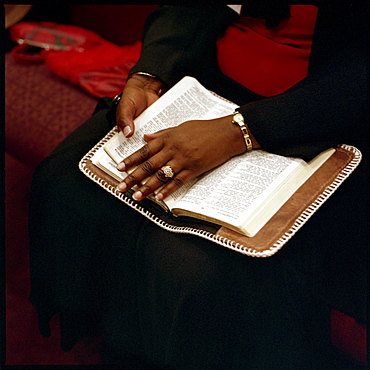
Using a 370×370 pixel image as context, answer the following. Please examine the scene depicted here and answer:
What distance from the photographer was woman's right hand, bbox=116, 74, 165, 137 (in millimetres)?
779

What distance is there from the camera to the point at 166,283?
70 cm

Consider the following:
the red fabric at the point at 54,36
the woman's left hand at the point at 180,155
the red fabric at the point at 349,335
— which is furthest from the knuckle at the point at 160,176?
the red fabric at the point at 54,36

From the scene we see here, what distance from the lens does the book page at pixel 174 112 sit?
0.77 metres

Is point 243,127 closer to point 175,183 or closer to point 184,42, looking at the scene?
point 175,183

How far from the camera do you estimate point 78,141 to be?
0.89m

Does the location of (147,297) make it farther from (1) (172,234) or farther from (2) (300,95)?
(2) (300,95)

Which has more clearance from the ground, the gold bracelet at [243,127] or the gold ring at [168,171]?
the gold bracelet at [243,127]

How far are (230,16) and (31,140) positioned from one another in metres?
0.68

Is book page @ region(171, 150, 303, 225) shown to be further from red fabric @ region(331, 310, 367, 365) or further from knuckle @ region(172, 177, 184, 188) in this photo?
red fabric @ region(331, 310, 367, 365)

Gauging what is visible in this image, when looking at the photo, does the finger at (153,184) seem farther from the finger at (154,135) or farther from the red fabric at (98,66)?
the red fabric at (98,66)

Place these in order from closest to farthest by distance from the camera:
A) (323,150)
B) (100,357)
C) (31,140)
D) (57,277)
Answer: (323,150), (57,277), (100,357), (31,140)

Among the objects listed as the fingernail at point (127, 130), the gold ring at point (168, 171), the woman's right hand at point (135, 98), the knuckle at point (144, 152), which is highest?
the woman's right hand at point (135, 98)

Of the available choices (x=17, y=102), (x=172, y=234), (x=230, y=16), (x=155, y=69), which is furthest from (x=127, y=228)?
(x=17, y=102)

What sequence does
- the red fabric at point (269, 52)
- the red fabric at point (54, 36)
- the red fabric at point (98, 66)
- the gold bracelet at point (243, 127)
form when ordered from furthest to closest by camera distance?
the red fabric at point (54, 36) < the red fabric at point (98, 66) < the red fabric at point (269, 52) < the gold bracelet at point (243, 127)
